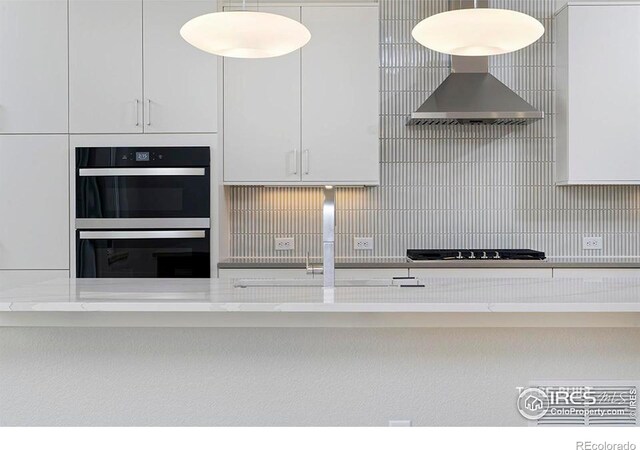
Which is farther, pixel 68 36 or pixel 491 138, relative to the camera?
pixel 491 138

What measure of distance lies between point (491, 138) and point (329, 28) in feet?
4.26

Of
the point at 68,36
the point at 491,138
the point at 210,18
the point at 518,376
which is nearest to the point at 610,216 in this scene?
the point at 491,138

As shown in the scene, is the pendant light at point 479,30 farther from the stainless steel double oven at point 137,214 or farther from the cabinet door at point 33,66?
the cabinet door at point 33,66

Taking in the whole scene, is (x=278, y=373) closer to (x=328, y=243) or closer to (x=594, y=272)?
(x=328, y=243)

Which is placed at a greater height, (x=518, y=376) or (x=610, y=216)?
(x=610, y=216)

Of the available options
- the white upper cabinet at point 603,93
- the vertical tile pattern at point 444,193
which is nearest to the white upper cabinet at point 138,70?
the vertical tile pattern at point 444,193

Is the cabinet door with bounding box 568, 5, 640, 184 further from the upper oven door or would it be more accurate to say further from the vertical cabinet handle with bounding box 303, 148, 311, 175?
the upper oven door

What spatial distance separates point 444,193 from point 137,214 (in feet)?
6.49

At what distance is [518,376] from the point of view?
1.81m

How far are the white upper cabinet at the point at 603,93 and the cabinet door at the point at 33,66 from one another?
304cm

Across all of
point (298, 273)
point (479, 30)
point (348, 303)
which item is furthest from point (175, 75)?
point (348, 303)

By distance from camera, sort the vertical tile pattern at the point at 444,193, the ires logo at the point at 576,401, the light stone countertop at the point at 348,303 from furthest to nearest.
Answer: the vertical tile pattern at the point at 444,193 → the ires logo at the point at 576,401 → the light stone countertop at the point at 348,303

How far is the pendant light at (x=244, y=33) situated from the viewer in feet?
5.91

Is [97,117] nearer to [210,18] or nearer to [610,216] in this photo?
[210,18]
